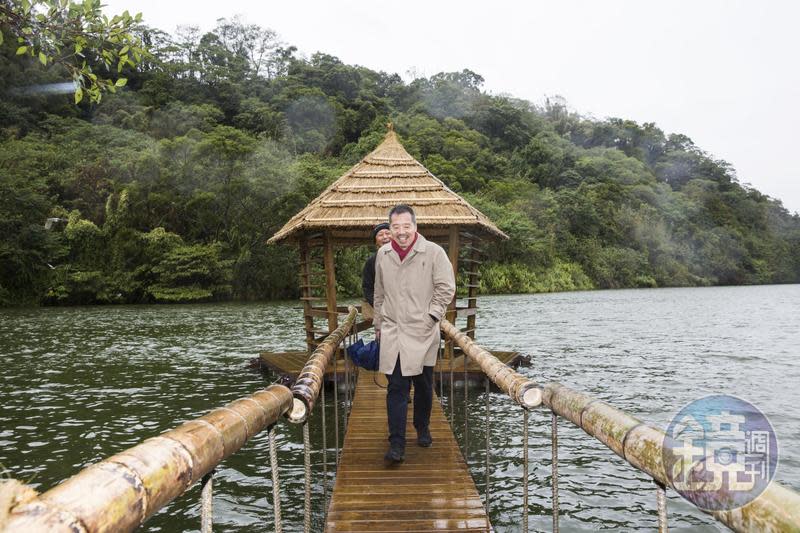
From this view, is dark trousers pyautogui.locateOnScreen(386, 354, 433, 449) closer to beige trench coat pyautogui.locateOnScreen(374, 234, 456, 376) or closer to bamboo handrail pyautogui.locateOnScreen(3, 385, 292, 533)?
beige trench coat pyautogui.locateOnScreen(374, 234, 456, 376)

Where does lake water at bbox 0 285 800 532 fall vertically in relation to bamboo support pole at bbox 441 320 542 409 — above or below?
below

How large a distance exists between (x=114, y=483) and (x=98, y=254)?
36098 mm

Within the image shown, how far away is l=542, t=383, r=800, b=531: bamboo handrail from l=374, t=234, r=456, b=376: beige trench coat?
1465mm

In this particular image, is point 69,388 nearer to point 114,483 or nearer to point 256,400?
point 256,400

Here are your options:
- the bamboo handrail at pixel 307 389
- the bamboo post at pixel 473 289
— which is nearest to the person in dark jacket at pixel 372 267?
the bamboo handrail at pixel 307 389

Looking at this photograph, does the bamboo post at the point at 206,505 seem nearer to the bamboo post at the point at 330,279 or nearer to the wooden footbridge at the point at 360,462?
the wooden footbridge at the point at 360,462

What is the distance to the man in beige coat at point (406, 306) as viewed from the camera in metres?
4.17

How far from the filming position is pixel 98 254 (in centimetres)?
3294

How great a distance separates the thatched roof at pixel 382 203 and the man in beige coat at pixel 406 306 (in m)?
4.91

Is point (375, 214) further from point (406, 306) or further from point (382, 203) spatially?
point (406, 306)

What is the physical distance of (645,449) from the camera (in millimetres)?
1729

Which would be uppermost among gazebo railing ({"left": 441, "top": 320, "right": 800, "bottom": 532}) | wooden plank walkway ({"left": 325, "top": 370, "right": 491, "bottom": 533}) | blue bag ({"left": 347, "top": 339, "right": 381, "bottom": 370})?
gazebo railing ({"left": 441, "top": 320, "right": 800, "bottom": 532})

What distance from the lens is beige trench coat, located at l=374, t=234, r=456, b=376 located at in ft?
13.7

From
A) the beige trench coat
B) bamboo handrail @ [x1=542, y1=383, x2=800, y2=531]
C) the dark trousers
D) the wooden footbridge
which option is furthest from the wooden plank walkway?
bamboo handrail @ [x1=542, y1=383, x2=800, y2=531]
